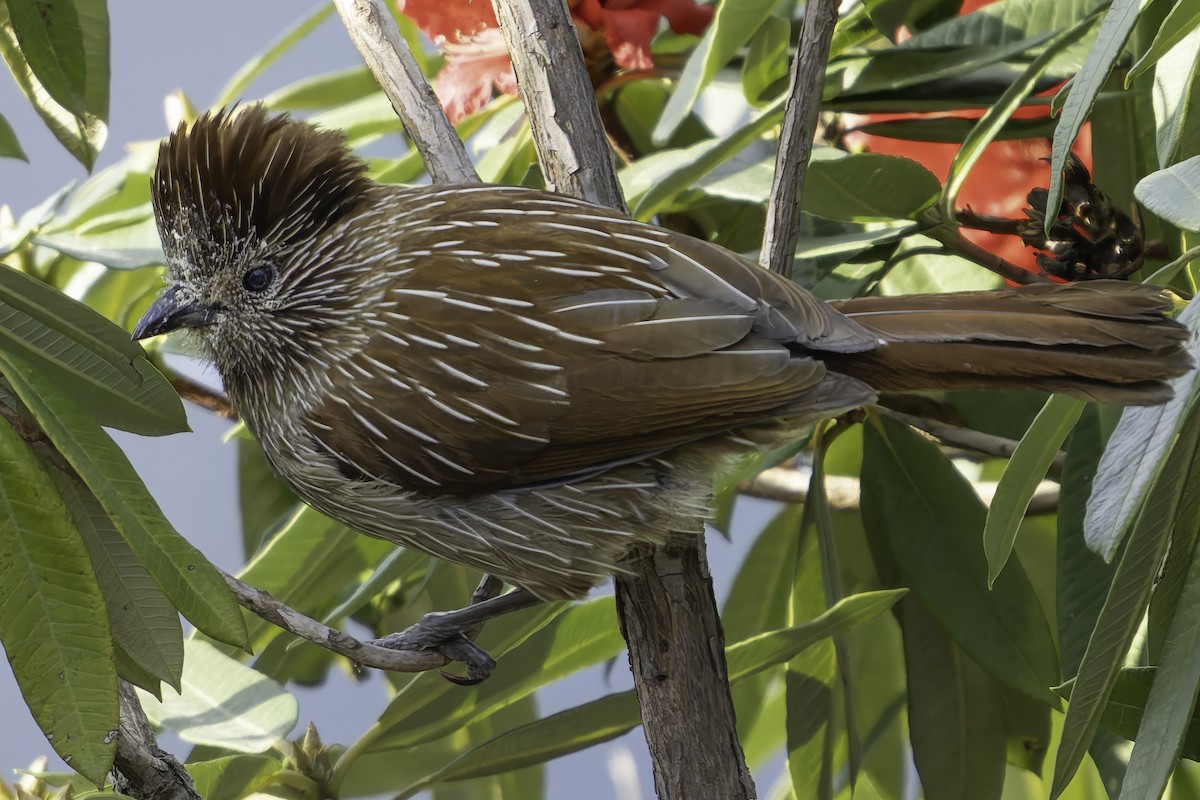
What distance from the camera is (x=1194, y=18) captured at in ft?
3.72

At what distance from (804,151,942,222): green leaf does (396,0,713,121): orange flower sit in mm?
337

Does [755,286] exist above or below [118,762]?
above

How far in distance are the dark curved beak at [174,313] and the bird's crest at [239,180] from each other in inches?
2.1

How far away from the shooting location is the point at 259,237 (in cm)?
174

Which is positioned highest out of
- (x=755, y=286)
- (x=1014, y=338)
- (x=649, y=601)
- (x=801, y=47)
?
→ (x=801, y=47)

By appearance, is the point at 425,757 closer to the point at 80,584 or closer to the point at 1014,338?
the point at 80,584

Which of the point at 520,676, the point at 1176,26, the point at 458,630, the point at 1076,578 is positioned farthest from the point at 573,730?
the point at 1176,26

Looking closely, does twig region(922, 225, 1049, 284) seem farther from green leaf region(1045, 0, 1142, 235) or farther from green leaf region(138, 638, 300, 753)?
green leaf region(138, 638, 300, 753)

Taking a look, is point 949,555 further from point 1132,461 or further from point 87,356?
point 87,356

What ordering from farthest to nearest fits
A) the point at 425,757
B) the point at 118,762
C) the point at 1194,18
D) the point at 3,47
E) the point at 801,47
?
the point at 425,757, the point at 3,47, the point at 801,47, the point at 118,762, the point at 1194,18

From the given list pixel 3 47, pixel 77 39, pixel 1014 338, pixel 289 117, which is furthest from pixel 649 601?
pixel 3 47

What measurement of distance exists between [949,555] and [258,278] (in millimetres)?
1031

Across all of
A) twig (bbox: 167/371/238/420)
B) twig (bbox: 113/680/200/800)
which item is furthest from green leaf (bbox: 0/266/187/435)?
twig (bbox: 167/371/238/420)

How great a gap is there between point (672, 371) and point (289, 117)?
680 millimetres
